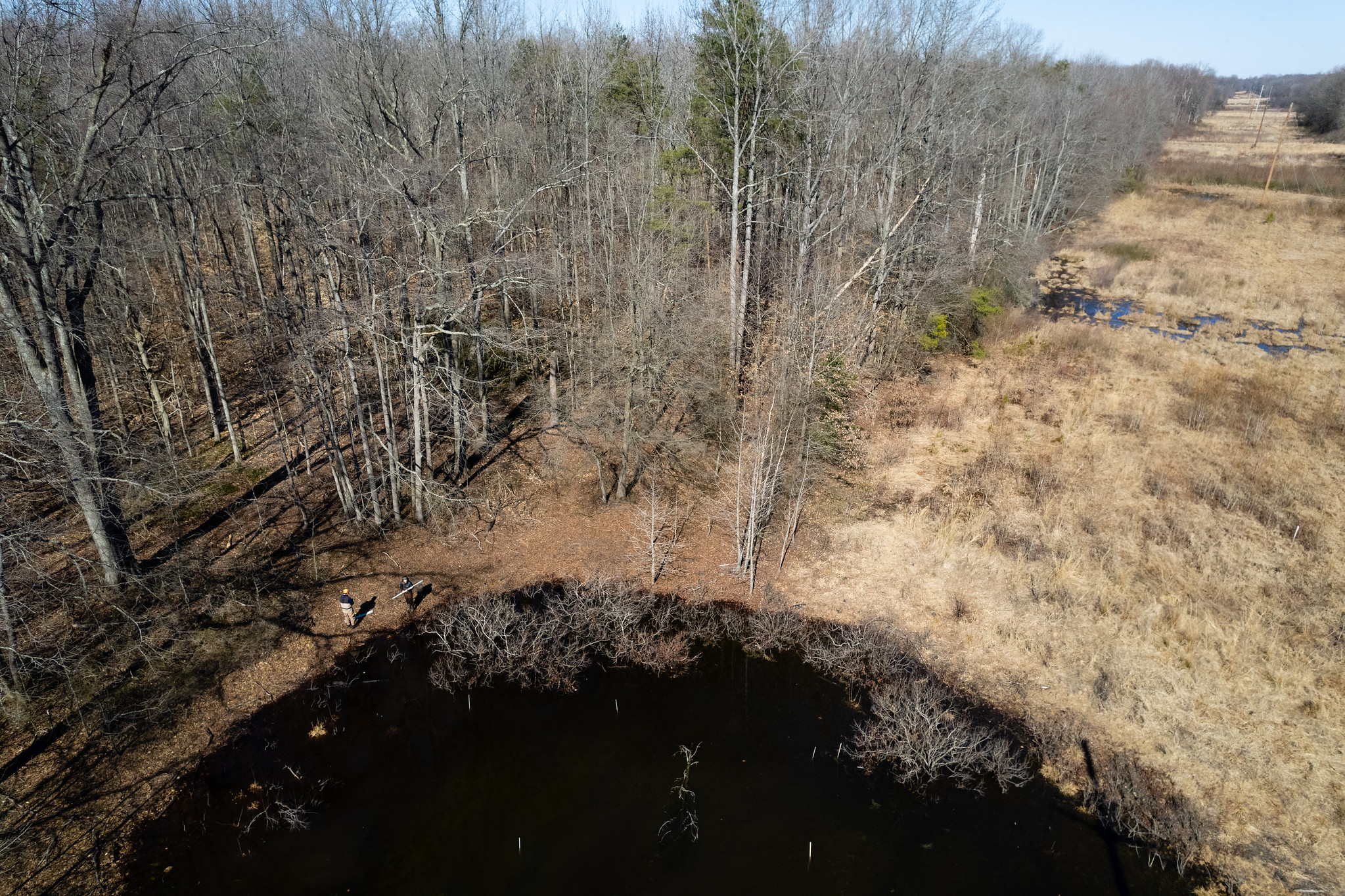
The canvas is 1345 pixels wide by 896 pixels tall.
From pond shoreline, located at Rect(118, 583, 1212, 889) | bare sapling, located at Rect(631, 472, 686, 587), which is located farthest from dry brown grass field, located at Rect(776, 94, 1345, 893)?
bare sapling, located at Rect(631, 472, 686, 587)

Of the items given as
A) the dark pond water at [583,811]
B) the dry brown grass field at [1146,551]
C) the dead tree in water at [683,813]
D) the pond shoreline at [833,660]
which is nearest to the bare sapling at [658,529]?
the pond shoreline at [833,660]

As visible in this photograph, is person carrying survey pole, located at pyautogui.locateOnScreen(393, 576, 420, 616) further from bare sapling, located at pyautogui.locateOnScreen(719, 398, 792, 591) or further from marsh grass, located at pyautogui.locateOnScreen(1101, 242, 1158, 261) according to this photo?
→ marsh grass, located at pyautogui.locateOnScreen(1101, 242, 1158, 261)

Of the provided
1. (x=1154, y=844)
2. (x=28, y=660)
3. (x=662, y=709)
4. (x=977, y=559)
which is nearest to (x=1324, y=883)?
(x=1154, y=844)

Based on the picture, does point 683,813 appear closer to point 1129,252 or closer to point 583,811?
point 583,811

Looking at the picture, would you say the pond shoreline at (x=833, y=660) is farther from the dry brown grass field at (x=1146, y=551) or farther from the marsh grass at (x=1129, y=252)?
the marsh grass at (x=1129, y=252)

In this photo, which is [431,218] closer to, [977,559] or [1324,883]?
[977,559]

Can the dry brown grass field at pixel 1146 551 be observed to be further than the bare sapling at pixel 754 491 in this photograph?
No

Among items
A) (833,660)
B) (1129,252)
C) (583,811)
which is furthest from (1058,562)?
(1129,252)
